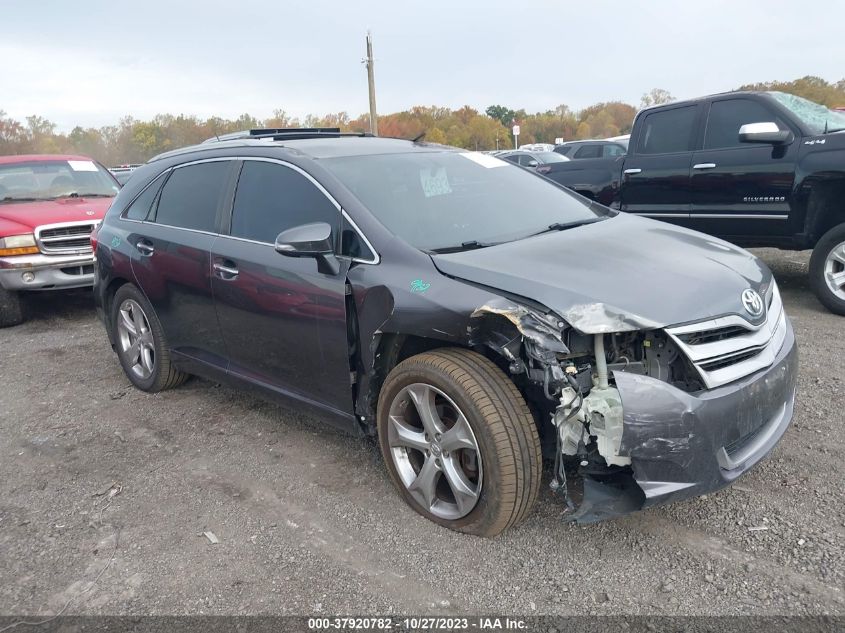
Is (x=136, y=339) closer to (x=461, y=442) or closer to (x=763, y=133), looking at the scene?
(x=461, y=442)

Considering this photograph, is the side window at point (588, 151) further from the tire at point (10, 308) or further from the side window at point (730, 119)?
the tire at point (10, 308)

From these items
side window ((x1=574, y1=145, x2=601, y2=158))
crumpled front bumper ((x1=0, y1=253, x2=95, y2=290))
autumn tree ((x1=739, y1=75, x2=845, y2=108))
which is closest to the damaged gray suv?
crumpled front bumper ((x1=0, y1=253, x2=95, y2=290))

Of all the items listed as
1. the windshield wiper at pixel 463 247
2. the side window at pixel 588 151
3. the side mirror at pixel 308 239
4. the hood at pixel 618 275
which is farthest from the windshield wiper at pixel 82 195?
the side window at pixel 588 151

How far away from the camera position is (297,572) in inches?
108

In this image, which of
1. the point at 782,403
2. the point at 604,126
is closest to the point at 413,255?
the point at 782,403

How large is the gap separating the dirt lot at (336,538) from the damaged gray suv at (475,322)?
24 centimetres

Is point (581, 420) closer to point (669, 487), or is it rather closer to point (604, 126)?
point (669, 487)

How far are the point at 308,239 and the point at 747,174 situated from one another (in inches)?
187

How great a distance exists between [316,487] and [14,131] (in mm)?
68064

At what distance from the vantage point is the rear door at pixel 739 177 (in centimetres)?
599

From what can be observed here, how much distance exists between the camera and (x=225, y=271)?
12.4 ft

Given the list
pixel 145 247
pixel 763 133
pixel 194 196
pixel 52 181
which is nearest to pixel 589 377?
pixel 194 196

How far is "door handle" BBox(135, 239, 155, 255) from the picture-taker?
4414 mm

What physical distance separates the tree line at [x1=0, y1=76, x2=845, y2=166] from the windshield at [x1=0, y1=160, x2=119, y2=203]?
161 ft
